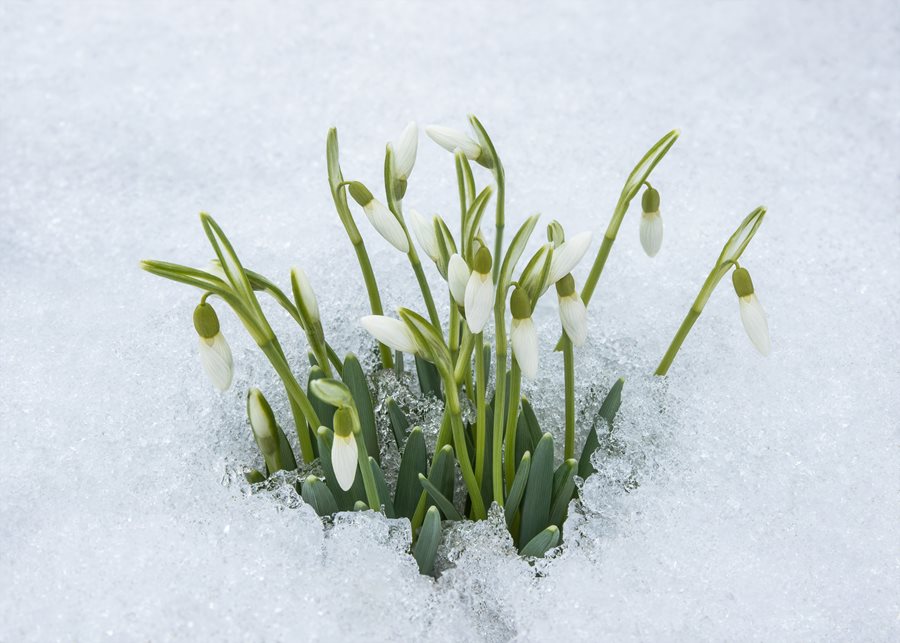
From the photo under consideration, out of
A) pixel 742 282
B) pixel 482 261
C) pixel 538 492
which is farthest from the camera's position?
pixel 538 492

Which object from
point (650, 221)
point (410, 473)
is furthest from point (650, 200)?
point (410, 473)

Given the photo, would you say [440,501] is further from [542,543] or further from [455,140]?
[455,140]

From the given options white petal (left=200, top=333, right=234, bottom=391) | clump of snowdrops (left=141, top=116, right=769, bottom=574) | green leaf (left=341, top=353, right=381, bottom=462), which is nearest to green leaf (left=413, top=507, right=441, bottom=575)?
clump of snowdrops (left=141, top=116, right=769, bottom=574)

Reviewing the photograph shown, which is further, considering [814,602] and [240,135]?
[240,135]

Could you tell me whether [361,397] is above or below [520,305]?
below

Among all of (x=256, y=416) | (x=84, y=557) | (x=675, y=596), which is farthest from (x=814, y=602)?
(x=84, y=557)

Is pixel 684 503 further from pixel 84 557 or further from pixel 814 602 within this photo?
pixel 84 557

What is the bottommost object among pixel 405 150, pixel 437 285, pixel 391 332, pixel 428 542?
pixel 428 542
